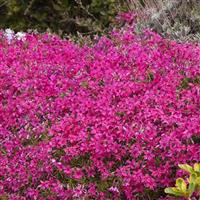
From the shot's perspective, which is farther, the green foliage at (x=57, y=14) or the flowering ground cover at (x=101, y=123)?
the green foliage at (x=57, y=14)

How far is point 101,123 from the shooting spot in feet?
11.6

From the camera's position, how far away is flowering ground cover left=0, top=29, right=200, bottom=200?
324 cm

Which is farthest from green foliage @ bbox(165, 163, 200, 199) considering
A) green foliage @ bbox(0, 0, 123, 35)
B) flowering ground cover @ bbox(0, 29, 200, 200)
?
green foliage @ bbox(0, 0, 123, 35)

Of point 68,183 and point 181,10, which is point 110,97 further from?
point 181,10

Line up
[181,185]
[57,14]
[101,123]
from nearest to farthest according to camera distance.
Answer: [181,185]
[101,123]
[57,14]

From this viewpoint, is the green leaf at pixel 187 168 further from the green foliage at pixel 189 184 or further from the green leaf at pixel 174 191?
the green leaf at pixel 174 191

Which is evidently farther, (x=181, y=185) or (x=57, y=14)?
(x=57, y=14)

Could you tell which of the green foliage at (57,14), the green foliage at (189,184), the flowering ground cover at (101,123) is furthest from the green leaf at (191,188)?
the green foliage at (57,14)

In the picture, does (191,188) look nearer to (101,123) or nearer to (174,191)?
(174,191)

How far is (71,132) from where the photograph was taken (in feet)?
11.6

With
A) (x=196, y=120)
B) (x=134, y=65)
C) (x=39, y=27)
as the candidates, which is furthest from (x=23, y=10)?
(x=196, y=120)

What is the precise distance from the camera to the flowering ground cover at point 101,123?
Answer: 324 centimetres

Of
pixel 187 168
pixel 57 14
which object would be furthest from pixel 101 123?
pixel 57 14

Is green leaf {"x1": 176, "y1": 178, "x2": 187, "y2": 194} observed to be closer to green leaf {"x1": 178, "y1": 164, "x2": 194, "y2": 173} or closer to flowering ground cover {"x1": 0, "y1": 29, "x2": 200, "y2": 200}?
green leaf {"x1": 178, "y1": 164, "x2": 194, "y2": 173}
